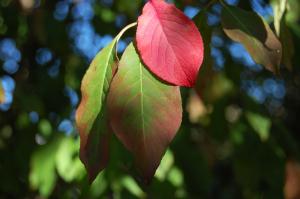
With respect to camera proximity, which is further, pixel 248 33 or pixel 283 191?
pixel 283 191

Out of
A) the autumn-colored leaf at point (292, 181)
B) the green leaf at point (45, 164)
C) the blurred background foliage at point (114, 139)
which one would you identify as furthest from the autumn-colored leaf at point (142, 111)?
the autumn-colored leaf at point (292, 181)

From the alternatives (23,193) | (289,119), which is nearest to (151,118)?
(23,193)

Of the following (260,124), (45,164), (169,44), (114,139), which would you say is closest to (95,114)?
(169,44)

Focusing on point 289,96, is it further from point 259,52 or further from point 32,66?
point 259,52

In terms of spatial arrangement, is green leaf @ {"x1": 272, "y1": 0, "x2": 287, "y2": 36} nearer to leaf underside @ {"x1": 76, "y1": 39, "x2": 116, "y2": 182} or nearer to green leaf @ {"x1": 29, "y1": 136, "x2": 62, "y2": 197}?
leaf underside @ {"x1": 76, "y1": 39, "x2": 116, "y2": 182}

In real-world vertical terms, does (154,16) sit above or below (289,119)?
above

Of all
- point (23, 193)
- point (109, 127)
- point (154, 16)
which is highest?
point (154, 16)

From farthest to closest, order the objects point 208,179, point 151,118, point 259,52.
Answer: point 208,179, point 259,52, point 151,118
